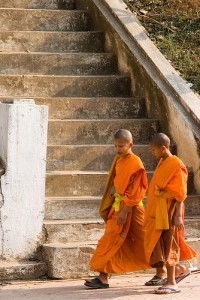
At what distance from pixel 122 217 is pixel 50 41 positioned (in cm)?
450

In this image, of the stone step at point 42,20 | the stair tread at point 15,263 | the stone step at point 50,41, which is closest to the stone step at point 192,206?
the stair tread at point 15,263

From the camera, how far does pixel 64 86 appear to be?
40.1ft

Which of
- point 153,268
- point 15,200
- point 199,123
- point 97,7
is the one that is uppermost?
point 97,7

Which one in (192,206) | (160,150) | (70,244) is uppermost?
(160,150)

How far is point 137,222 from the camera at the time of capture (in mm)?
9484

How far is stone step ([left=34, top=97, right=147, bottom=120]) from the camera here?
1178cm

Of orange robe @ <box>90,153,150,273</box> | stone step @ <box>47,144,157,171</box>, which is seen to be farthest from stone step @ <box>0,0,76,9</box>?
orange robe @ <box>90,153,150,273</box>

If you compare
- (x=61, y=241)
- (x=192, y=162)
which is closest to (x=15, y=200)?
(x=61, y=241)

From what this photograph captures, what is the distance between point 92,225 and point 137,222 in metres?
0.70

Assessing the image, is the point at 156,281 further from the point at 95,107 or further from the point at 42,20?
the point at 42,20

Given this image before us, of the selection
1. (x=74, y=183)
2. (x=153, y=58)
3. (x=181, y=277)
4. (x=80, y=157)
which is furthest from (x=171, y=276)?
(x=153, y=58)

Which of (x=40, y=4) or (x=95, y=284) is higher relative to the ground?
(x=40, y=4)

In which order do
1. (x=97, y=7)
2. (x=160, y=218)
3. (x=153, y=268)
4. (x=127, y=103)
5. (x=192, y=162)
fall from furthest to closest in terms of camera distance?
1. (x=97, y=7)
2. (x=127, y=103)
3. (x=192, y=162)
4. (x=153, y=268)
5. (x=160, y=218)

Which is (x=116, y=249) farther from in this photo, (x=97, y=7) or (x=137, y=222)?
(x=97, y=7)
